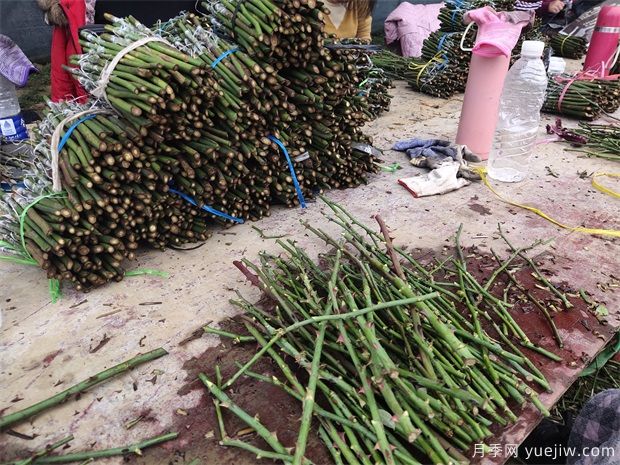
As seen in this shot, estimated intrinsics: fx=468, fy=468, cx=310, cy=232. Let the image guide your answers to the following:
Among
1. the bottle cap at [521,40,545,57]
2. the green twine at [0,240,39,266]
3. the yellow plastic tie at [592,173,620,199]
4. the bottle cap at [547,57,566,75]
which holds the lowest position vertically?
the green twine at [0,240,39,266]

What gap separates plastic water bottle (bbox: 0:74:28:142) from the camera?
454 centimetres

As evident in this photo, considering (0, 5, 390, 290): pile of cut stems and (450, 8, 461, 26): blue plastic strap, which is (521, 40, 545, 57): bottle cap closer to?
(0, 5, 390, 290): pile of cut stems

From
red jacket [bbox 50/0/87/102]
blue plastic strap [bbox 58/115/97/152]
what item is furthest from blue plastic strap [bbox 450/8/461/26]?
blue plastic strap [bbox 58/115/97/152]

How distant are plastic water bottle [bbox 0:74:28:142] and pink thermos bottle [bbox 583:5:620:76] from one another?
6928mm

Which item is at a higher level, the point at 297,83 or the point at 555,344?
the point at 297,83

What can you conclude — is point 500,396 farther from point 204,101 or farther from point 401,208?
point 204,101

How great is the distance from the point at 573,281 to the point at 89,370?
2.71 m

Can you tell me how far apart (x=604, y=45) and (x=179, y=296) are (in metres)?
6.48

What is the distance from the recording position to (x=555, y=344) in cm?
231

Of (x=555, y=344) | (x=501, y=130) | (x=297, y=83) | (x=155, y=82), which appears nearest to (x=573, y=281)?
(x=555, y=344)

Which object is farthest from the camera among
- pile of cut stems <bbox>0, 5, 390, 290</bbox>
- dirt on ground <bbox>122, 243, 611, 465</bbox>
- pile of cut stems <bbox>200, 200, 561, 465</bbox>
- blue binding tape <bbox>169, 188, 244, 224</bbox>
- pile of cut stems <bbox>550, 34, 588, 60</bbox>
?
pile of cut stems <bbox>550, 34, 588, 60</bbox>

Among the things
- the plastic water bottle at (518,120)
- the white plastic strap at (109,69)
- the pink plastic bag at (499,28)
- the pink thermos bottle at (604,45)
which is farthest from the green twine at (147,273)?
the pink thermos bottle at (604,45)

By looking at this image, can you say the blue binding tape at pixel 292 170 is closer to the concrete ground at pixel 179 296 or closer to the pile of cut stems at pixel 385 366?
the concrete ground at pixel 179 296

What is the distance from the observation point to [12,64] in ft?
16.2
